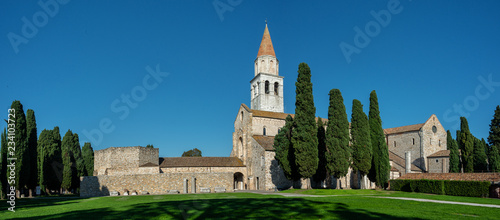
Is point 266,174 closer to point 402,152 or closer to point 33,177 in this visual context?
point 33,177

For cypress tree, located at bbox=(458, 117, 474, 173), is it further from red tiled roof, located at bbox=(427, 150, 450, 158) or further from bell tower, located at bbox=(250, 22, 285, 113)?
bell tower, located at bbox=(250, 22, 285, 113)

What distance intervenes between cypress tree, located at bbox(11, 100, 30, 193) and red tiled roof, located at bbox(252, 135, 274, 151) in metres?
23.1

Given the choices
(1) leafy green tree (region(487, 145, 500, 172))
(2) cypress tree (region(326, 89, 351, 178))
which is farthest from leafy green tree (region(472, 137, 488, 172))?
(2) cypress tree (region(326, 89, 351, 178))

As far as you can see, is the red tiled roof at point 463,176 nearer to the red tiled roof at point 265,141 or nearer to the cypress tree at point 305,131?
the cypress tree at point 305,131

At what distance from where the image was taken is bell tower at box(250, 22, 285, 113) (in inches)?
2108

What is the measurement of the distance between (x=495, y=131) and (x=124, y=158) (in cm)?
4491

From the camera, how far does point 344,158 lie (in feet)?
99.0

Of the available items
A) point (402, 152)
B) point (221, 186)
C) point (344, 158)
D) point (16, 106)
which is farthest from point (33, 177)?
point (402, 152)

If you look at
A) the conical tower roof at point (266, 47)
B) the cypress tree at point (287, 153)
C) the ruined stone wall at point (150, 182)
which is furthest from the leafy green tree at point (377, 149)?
the conical tower roof at point (266, 47)

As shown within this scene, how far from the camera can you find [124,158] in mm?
37281

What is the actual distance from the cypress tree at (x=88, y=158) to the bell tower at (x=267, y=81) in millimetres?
26166

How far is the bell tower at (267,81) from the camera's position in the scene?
→ 2108 inches

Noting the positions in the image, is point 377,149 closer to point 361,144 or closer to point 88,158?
point 361,144

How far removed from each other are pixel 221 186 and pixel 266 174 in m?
5.07
